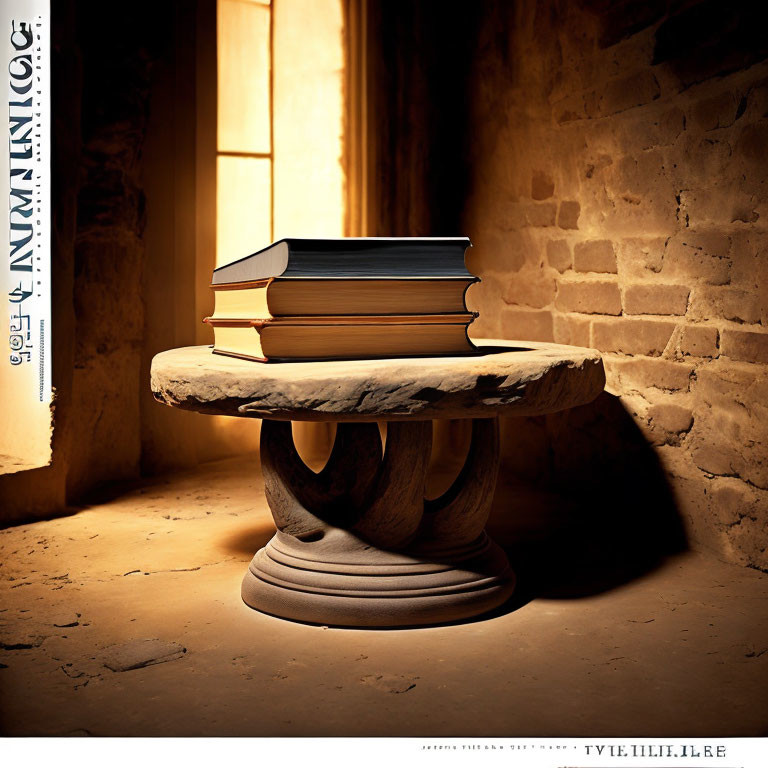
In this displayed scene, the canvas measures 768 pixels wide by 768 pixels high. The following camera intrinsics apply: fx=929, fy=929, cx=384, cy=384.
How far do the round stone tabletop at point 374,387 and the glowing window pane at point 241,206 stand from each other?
171 cm

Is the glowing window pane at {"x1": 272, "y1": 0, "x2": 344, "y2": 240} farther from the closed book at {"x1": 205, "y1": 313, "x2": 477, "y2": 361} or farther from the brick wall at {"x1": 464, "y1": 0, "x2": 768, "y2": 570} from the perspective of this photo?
the closed book at {"x1": 205, "y1": 313, "x2": 477, "y2": 361}

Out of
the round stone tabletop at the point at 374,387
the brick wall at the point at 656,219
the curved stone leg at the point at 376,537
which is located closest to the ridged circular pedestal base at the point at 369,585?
the curved stone leg at the point at 376,537

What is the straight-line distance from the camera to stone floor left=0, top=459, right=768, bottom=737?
1.62m

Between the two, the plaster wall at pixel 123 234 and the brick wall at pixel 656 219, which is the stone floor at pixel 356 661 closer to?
the brick wall at pixel 656 219

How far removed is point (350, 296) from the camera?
1.96 meters

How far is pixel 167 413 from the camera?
3539mm

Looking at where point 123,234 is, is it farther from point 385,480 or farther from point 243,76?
point 385,480

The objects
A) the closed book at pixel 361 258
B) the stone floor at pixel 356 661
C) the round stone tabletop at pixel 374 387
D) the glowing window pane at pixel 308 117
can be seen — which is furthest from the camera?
the glowing window pane at pixel 308 117

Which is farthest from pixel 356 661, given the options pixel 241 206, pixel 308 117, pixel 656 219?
pixel 308 117

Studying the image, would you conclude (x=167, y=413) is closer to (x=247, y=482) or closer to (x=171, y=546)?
(x=247, y=482)

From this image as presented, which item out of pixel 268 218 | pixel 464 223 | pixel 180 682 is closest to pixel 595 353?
pixel 180 682

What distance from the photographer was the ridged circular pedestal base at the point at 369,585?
6.72 feet

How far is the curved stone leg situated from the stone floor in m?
0.05

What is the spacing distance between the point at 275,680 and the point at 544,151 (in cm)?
207
